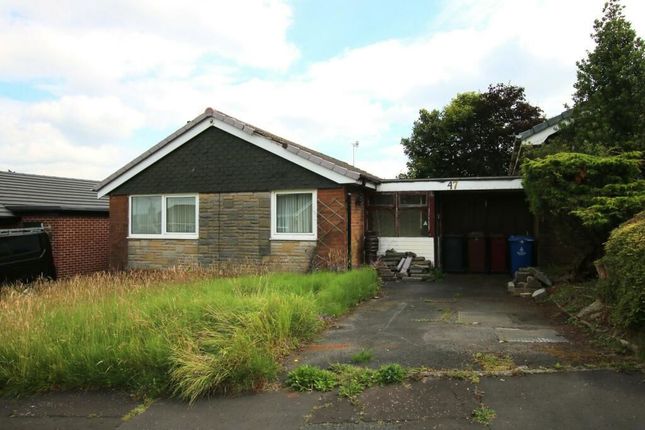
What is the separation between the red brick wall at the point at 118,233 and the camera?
1550 cm

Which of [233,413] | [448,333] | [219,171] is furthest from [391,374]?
[219,171]

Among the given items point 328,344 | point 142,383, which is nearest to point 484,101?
point 328,344

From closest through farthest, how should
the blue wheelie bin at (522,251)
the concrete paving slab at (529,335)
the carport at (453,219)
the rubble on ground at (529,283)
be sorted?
the concrete paving slab at (529,335) < the rubble on ground at (529,283) < the blue wheelie bin at (522,251) < the carport at (453,219)

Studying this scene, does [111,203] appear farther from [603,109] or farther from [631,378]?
[631,378]

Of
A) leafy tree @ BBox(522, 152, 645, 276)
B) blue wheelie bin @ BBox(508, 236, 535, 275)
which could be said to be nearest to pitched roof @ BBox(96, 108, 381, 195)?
blue wheelie bin @ BBox(508, 236, 535, 275)

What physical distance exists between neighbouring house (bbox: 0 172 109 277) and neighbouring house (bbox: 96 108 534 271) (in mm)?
1740

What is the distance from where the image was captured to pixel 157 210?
15.2 meters

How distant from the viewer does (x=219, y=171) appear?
14.2 meters

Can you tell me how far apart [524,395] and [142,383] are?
3624 mm

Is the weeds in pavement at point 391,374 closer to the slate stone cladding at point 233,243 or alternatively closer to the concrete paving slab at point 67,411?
the concrete paving slab at point 67,411

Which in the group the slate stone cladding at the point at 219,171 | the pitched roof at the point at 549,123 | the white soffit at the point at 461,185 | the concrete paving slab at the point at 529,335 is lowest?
the concrete paving slab at the point at 529,335

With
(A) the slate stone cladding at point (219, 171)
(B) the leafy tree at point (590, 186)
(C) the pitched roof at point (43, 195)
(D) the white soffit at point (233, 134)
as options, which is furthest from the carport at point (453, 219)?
(C) the pitched roof at point (43, 195)

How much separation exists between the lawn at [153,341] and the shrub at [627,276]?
12.0 feet

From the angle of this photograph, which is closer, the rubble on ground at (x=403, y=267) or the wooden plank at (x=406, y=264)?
the rubble on ground at (x=403, y=267)
